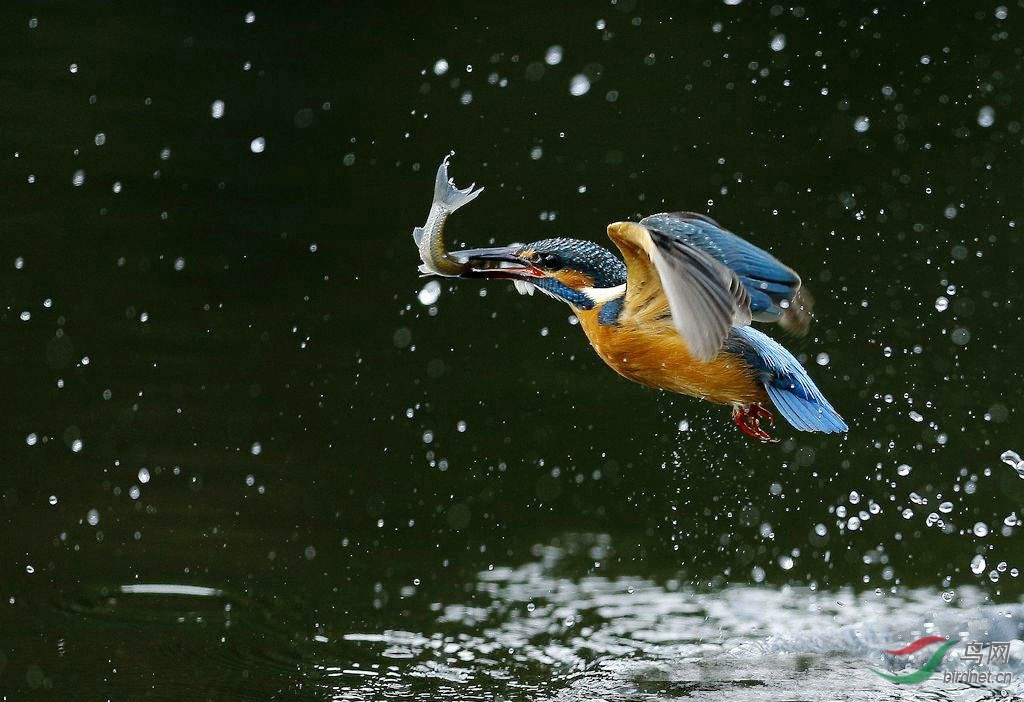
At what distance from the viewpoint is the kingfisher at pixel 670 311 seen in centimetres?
282

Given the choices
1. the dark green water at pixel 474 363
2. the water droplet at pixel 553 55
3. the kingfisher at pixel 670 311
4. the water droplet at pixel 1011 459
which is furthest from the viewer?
the water droplet at pixel 553 55

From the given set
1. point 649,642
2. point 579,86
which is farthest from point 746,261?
point 579,86

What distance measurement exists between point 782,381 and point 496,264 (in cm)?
57

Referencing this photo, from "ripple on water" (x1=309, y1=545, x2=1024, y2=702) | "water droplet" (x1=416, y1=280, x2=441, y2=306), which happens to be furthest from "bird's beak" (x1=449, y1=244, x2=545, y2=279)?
Answer: "water droplet" (x1=416, y1=280, x2=441, y2=306)

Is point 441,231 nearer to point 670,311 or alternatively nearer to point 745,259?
point 670,311

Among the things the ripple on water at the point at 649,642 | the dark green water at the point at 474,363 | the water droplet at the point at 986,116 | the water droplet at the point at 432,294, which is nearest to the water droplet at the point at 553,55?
the dark green water at the point at 474,363

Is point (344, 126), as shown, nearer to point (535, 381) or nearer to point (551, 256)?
point (535, 381)

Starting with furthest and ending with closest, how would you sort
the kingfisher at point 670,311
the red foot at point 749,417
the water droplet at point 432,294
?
the water droplet at point 432,294 < the red foot at point 749,417 < the kingfisher at point 670,311

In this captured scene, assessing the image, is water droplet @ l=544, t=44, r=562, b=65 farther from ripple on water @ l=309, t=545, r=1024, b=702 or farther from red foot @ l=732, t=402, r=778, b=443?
red foot @ l=732, t=402, r=778, b=443

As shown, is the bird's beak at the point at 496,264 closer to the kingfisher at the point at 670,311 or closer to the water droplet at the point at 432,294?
the kingfisher at the point at 670,311

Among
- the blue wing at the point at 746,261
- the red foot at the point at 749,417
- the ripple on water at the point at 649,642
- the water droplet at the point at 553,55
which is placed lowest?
the ripple on water at the point at 649,642

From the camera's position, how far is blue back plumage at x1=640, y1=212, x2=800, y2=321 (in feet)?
9.28

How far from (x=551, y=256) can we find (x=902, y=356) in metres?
2.48

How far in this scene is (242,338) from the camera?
505 centimetres
